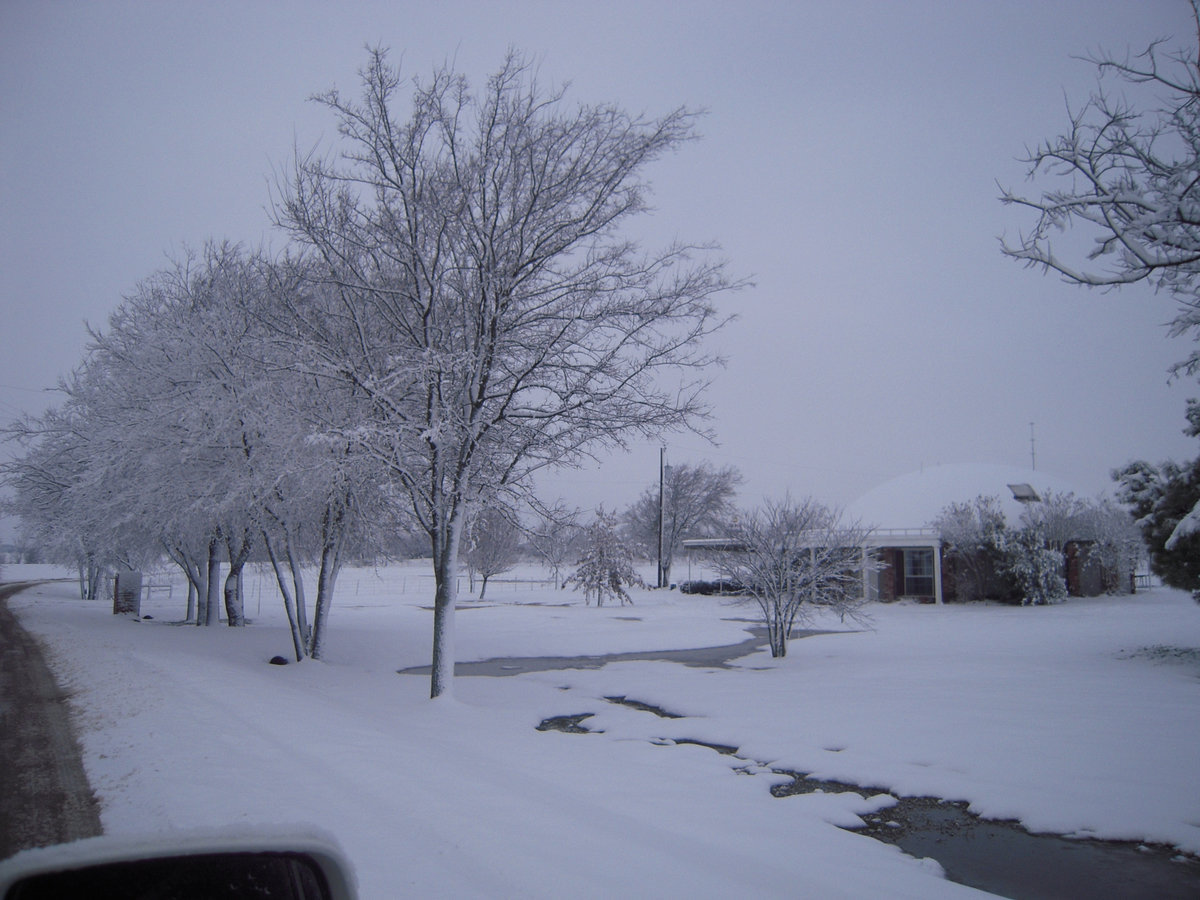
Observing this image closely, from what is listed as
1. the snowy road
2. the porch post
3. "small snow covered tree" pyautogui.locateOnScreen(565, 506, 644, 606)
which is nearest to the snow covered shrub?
the porch post

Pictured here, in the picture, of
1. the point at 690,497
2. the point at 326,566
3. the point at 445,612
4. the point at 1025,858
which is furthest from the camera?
the point at 690,497

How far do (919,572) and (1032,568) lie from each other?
6.63m

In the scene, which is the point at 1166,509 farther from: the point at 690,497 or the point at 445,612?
the point at 690,497

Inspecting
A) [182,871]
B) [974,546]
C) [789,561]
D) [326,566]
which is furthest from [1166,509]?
[974,546]

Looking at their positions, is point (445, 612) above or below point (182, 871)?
below

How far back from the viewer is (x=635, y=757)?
322 inches

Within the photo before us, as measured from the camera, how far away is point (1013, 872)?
5.50 meters

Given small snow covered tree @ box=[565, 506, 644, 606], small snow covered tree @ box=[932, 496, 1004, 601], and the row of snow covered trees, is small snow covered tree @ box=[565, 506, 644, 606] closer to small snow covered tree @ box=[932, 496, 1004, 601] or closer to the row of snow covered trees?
small snow covered tree @ box=[932, 496, 1004, 601]

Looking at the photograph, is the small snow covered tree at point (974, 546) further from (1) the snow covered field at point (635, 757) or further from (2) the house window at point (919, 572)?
(1) the snow covered field at point (635, 757)

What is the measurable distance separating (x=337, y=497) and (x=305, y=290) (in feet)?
12.6

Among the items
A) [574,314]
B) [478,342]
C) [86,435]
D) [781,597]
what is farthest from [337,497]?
[86,435]

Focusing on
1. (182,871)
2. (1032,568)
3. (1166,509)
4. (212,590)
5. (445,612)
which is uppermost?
(1166,509)

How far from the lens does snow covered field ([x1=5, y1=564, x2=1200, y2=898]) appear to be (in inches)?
197

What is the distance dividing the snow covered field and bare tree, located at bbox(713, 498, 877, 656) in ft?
3.92
